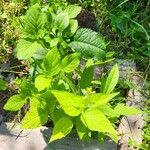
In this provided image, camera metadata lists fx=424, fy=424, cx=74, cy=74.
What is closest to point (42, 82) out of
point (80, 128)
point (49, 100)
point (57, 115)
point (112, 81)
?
point (49, 100)

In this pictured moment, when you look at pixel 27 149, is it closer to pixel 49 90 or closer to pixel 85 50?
pixel 49 90

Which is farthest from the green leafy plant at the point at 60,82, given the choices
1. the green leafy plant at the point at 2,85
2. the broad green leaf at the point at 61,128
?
the green leafy plant at the point at 2,85

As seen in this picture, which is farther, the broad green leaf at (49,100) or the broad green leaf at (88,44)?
the broad green leaf at (88,44)

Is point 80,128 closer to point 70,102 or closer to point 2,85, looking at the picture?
point 70,102

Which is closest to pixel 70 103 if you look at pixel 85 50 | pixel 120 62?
pixel 85 50

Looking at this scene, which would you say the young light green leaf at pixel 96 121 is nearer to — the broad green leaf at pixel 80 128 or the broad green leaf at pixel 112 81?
the broad green leaf at pixel 80 128

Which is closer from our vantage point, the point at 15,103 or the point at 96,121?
the point at 96,121
